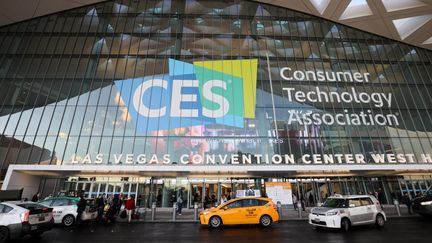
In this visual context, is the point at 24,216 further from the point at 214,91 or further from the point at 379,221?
the point at 214,91

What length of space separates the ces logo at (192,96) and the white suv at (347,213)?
12.0 m

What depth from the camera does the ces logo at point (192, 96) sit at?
859 inches

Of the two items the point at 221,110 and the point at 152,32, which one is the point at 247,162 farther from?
the point at 152,32

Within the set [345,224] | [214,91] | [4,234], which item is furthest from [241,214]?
[214,91]

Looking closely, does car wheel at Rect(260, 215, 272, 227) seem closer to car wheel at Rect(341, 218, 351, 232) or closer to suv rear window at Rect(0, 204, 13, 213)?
car wheel at Rect(341, 218, 351, 232)

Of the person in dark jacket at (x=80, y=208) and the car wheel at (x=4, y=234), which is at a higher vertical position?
the person in dark jacket at (x=80, y=208)

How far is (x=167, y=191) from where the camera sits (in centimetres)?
2134

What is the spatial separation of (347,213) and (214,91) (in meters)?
15.7

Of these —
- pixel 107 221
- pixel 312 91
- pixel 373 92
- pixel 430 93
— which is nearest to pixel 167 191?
pixel 107 221

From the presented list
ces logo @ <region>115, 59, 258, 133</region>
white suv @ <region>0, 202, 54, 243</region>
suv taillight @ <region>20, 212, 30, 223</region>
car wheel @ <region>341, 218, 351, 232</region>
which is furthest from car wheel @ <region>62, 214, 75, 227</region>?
car wheel @ <region>341, 218, 351, 232</region>

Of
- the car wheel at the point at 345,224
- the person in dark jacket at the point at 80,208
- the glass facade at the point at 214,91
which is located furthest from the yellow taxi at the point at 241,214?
the glass facade at the point at 214,91

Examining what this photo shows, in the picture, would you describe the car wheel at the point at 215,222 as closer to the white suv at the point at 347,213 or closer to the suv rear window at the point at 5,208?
the white suv at the point at 347,213

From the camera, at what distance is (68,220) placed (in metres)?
12.9

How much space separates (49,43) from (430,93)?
A: 41.4 m
